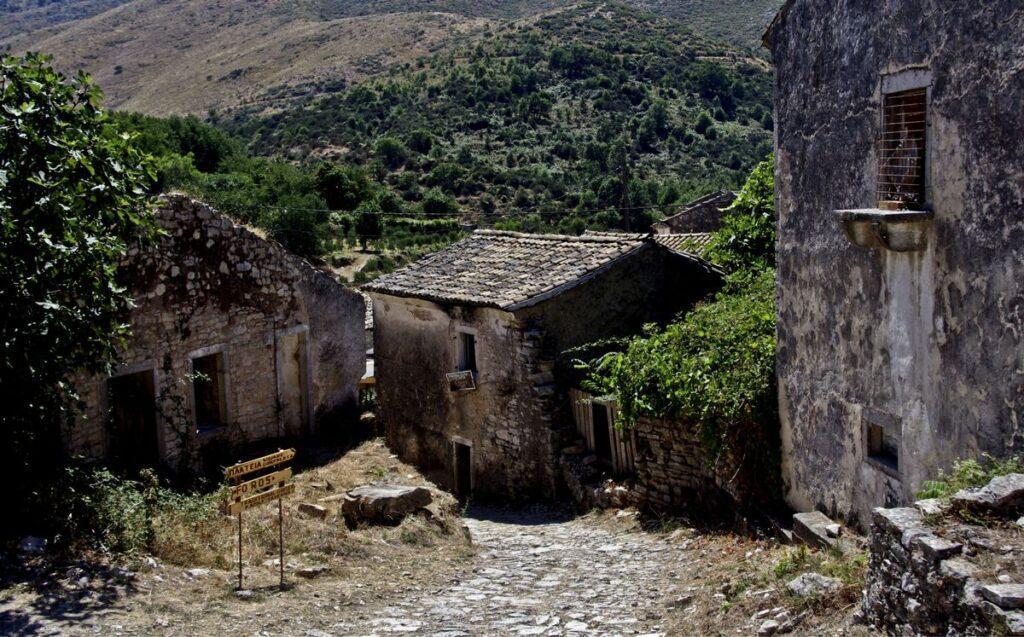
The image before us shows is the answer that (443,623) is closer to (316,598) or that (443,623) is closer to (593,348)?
(316,598)

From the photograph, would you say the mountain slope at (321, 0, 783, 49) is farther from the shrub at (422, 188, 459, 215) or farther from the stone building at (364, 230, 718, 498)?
the stone building at (364, 230, 718, 498)

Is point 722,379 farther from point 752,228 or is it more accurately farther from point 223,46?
point 223,46

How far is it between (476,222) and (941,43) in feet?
117

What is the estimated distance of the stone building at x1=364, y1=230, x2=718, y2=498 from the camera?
1426 centimetres

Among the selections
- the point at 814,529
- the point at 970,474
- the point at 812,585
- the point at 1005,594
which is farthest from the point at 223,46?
the point at 1005,594

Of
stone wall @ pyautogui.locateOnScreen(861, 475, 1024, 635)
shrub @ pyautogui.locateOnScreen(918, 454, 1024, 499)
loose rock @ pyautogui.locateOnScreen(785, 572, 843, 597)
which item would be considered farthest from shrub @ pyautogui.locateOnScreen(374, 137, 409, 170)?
stone wall @ pyautogui.locateOnScreen(861, 475, 1024, 635)

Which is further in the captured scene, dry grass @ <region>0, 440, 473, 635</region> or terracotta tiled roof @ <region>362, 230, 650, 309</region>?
terracotta tiled roof @ <region>362, 230, 650, 309</region>

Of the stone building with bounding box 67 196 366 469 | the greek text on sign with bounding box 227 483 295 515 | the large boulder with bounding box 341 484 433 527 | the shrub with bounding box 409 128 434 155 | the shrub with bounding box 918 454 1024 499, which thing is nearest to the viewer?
the shrub with bounding box 918 454 1024 499

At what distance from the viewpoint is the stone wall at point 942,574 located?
4.88 metres

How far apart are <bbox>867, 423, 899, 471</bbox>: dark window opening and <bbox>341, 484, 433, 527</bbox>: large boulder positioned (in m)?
5.34

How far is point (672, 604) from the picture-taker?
8547 millimetres

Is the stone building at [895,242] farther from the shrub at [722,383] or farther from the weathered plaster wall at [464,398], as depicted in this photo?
the weathered plaster wall at [464,398]

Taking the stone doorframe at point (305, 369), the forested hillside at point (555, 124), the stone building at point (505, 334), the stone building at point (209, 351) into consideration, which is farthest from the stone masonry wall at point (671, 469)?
the forested hillside at point (555, 124)

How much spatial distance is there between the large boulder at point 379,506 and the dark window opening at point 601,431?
3.21 meters
